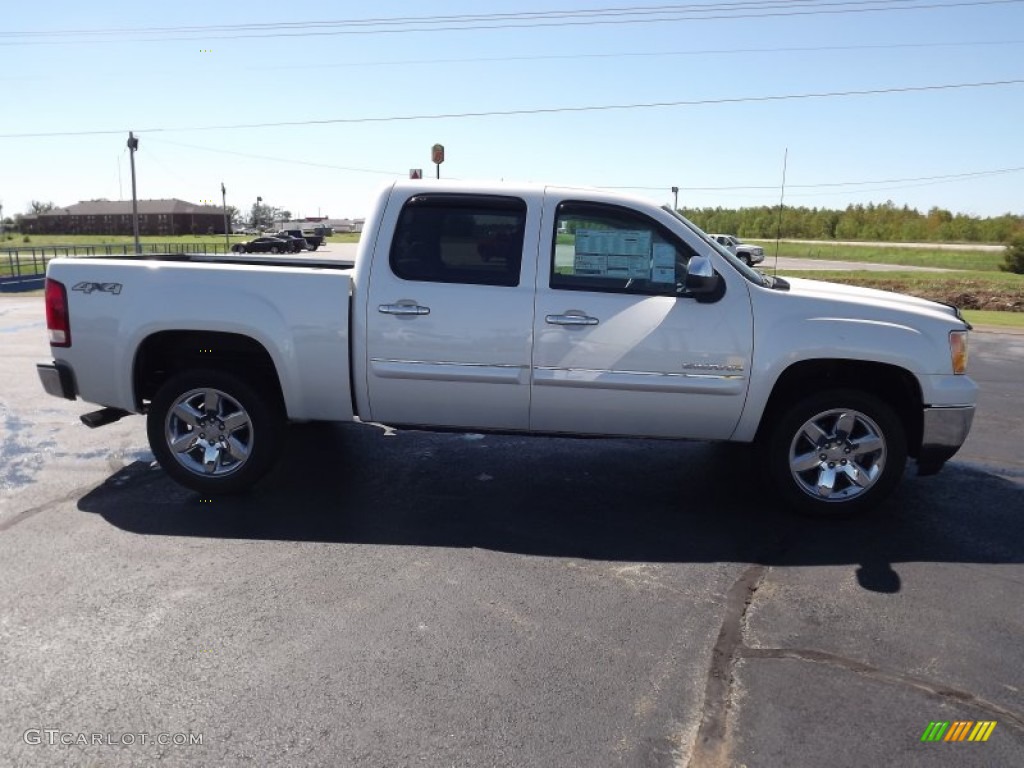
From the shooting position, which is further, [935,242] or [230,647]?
[935,242]

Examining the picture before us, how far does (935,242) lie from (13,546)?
78111 mm

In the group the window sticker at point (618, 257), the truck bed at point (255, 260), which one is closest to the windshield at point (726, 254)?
the window sticker at point (618, 257)

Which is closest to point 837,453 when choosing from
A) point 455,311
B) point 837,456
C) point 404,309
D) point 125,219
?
point 837,456

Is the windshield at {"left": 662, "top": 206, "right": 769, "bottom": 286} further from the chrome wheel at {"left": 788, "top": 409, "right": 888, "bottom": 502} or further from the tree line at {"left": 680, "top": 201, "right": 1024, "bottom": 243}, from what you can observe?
the tree line at {"left": 680, "top": 201, "right": 1024, "bottom": 243}

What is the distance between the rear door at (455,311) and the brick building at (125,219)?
11257 cm

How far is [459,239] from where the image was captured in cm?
511

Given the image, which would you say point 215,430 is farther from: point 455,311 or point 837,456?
point 837,456

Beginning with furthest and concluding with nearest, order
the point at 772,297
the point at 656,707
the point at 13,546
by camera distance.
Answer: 1. the point at 772,297
2. the point at 13,546
3. the point at 656,707

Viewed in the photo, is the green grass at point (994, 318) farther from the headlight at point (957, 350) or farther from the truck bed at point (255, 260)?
the truck bed at point (255, 260)

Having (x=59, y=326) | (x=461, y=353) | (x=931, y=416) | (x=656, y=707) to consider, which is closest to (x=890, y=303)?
(x=931, y=416)

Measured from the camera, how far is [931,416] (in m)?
4.95

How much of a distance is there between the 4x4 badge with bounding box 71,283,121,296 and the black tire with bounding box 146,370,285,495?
0.64 metres

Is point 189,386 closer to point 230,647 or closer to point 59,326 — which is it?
point 59,326

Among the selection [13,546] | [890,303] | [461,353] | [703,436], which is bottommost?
[13,546]
